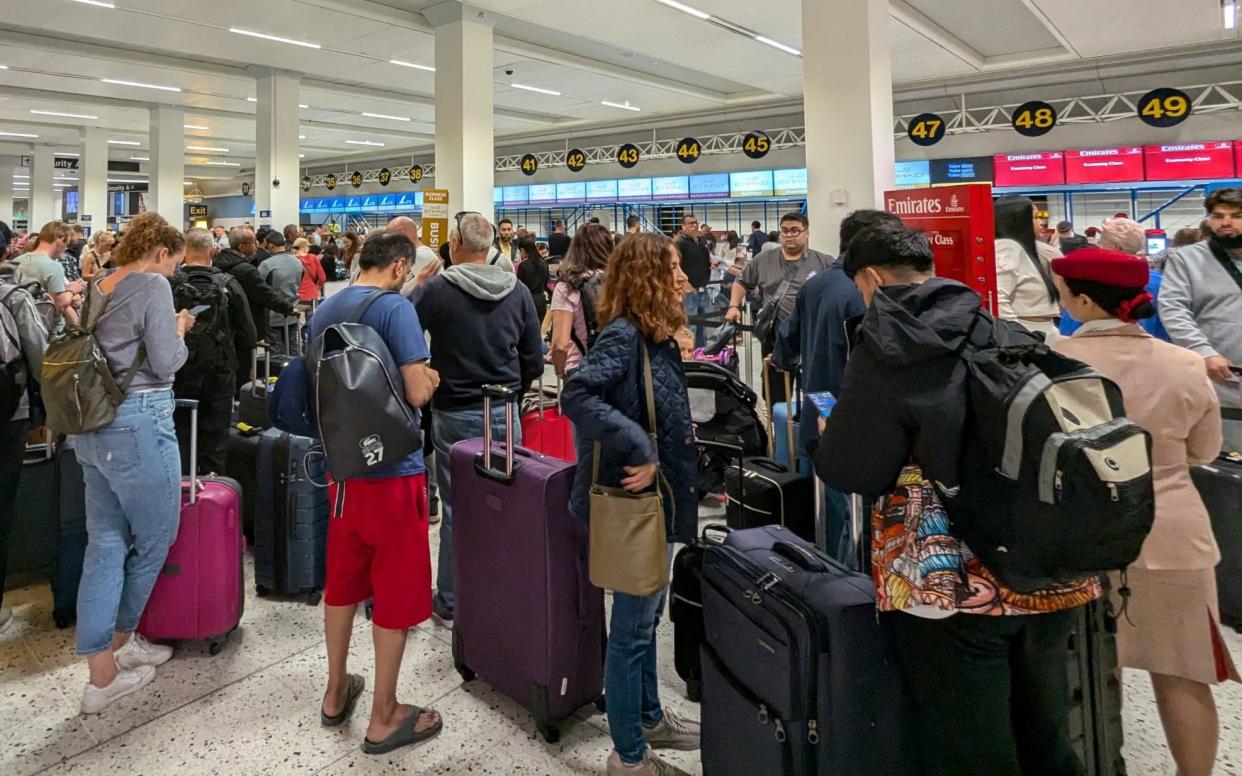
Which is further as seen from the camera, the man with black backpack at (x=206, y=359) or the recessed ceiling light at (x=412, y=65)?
the recessed ceiling light at (x=412, y=65)

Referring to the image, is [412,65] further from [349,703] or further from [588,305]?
[349,703]

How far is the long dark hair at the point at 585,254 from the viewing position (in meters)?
3.37

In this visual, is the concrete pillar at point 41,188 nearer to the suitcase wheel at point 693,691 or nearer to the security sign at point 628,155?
the security sign at point 628,155

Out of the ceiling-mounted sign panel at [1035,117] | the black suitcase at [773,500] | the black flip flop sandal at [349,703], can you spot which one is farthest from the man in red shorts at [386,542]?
the ceiling-mounted sign panel at [1035,117]

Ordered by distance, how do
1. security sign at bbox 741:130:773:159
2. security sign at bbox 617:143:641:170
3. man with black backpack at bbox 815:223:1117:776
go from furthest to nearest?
1. security sign at bbox 617:143:641:170
2. security sign at bbox 741:130:773:159
3. man with black backpack at bbox 815:223:1117:776

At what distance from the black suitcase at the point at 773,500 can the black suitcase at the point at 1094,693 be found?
1.18 m

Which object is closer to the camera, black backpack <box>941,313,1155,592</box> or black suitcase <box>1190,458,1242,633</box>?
black backpack <box>941,313,1155,592</box>

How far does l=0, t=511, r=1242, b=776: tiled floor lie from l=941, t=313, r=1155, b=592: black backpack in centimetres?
120

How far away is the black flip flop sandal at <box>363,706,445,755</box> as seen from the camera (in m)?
2.03

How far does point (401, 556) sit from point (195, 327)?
197 centimetres

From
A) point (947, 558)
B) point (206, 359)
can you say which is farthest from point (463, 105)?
point (947, 558)

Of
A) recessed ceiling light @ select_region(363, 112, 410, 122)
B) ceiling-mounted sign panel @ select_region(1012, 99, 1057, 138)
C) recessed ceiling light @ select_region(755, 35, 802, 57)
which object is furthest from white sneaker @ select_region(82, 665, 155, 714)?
recessed ceiling light @ select_region(363, 112, 410, 122)

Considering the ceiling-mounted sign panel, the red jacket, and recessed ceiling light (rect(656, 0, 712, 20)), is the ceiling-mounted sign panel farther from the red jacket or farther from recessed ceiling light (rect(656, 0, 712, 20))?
the red jacket

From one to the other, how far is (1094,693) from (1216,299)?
231 cm
